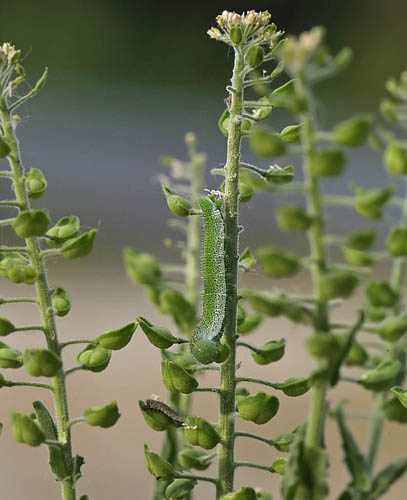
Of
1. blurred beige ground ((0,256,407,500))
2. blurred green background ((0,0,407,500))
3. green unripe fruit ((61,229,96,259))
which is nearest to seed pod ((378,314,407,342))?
green unripe fruit ((61,229,96,259))

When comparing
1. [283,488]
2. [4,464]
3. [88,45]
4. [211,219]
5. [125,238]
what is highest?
[88,45]

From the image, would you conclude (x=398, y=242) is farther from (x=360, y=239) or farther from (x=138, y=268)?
(x=138, y=268)

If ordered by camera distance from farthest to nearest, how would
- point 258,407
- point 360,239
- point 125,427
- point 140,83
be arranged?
point 140,83 → point 125,427 → point 258,407 → point 360,239

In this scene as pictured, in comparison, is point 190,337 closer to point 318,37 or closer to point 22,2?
point 318,37

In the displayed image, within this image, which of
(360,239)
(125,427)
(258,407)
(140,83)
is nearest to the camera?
(360,239)

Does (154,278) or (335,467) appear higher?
(154,278)

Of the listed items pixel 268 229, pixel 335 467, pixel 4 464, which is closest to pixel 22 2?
pixel 268 229

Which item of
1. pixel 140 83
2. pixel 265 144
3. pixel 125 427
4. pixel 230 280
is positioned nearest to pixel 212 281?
pixel 230 280
